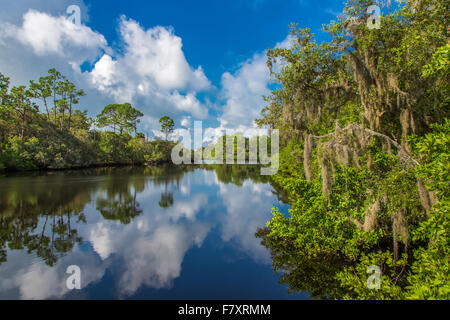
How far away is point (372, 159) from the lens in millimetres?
5676

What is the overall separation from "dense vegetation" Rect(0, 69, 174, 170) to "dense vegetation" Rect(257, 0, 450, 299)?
124 ft

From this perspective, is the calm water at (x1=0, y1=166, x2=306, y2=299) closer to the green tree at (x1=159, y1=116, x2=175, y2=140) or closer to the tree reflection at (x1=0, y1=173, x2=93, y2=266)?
the tree reflection at (x1=0, y1=173, x2=93, y2=266)

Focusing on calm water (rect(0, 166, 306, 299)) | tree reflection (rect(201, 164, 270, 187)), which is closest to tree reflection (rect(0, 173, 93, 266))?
calm water (rect(0, 166, 306, 299))

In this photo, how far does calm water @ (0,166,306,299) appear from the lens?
5.92 m

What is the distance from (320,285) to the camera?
5.66 m

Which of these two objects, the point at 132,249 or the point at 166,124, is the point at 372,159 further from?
the point at 166,124

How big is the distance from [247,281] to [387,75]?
6842 millimetres

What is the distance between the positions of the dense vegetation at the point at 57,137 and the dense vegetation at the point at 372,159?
1494 inches

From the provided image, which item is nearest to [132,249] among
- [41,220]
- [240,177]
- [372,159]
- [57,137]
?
[41,220]

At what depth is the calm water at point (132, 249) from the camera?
592cm

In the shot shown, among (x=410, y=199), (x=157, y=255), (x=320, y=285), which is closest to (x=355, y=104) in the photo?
(x=410, y=199)

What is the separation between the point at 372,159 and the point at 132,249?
29.3ft

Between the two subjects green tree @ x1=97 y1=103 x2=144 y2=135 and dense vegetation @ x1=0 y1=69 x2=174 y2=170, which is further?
green tree @ x1=97 y1=103 x2=144 y2=135

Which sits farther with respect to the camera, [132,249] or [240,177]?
[240,177]
